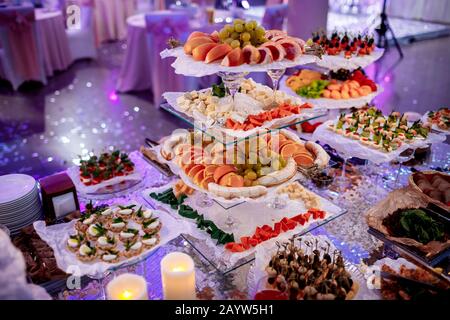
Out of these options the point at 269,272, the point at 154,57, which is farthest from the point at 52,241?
the point at 154,57

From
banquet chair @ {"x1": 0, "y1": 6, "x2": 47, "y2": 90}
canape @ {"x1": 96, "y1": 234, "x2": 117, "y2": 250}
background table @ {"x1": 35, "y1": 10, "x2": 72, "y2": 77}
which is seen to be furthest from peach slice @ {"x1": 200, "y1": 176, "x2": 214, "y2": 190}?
background table @ {"x1": 35, "y1": 10, "x2": 72, "y2": 77}

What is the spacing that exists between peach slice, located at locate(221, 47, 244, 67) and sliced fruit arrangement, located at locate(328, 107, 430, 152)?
3.45ft

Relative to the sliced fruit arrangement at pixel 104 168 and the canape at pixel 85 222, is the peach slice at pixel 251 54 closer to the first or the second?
the canape at pixel 85 222

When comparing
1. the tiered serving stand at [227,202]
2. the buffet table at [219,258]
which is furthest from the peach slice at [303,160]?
the buffet table at [219,258]

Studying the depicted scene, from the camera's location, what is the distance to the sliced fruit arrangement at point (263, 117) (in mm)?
1946

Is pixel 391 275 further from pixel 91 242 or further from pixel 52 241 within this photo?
pixel 52 241

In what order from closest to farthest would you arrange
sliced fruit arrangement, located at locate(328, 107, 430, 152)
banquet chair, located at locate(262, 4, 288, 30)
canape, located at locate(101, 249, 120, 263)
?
canape, located at locate(101, 249, 120, 263) < sliced fruit arrangement, located at locate(328, 107, 430, 152) < banquet chair, located at locate(262, 4, 288, 30)

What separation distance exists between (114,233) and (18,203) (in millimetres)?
572

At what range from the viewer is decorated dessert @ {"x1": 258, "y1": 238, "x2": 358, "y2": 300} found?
164cm

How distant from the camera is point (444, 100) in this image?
21.4ft

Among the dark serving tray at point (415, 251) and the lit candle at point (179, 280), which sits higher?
the lit candle at point (179, 280)

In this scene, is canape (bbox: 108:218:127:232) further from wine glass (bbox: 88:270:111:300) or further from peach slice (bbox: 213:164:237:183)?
peach slice (bbox: 213:164:237:183)

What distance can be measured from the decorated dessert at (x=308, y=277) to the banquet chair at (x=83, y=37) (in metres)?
7.06

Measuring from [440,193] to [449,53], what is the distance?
7.99 m
